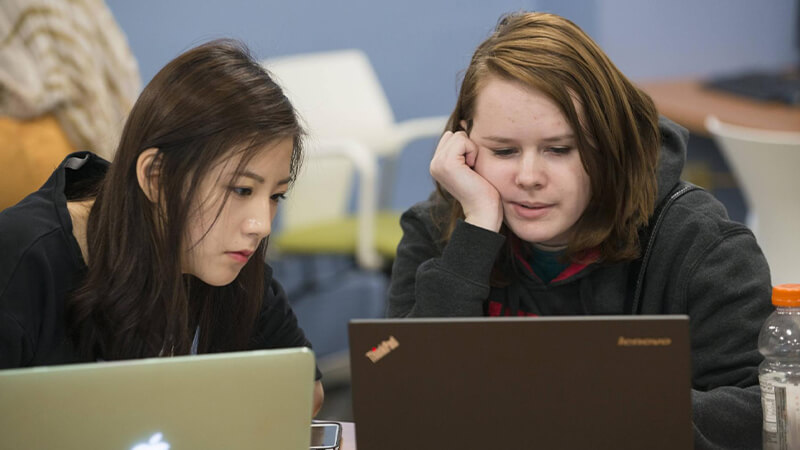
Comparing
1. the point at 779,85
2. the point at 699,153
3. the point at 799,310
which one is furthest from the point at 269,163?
the point at 699,153

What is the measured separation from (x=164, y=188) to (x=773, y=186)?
5.21 ft

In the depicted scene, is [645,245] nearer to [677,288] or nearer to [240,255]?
[677,288]

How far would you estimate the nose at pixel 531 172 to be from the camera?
1.44 meters

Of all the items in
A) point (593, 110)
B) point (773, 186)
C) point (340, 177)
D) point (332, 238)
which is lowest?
point (332, 238)

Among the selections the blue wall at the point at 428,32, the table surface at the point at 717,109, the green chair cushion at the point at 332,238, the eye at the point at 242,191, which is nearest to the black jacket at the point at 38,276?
the eye at the point at 242,191

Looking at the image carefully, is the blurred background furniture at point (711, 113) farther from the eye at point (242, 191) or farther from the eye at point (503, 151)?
the eye at point (242, 191)

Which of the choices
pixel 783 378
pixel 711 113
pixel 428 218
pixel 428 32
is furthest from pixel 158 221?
pixel 428 32

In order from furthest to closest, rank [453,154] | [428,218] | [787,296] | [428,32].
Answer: [428,32], [428,218], [453,154], [787,296]

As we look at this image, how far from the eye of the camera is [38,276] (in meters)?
1.33

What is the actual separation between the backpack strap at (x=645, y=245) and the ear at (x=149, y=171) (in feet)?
2.29

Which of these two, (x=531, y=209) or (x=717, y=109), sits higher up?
(x=531, y=209)

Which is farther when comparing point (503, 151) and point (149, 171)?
point (503, 151)

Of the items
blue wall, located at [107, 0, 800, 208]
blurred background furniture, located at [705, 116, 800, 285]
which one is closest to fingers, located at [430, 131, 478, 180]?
blurred background furniture, located at [705, 116, 800, 285]

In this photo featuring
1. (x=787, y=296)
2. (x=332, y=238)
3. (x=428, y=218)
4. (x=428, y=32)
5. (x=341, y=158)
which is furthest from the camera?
(x=428, y=32)
